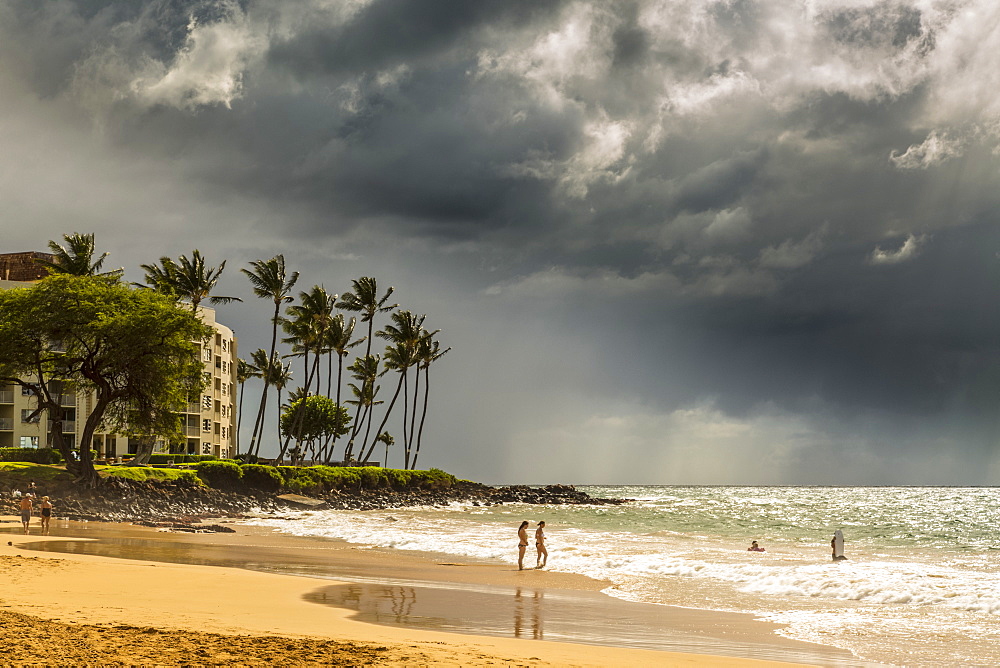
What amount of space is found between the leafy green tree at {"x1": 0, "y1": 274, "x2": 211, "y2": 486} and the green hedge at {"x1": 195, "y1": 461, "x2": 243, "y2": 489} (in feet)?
33.2

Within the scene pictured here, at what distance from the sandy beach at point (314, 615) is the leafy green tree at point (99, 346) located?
78.8 feet

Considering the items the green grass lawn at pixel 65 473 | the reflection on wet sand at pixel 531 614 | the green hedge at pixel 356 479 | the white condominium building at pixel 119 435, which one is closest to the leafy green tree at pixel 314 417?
the white condominium building at pixel 119 435

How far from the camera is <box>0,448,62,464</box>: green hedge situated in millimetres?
55625

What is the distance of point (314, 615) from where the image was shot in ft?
43.6

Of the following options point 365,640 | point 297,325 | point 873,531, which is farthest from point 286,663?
point 297,325

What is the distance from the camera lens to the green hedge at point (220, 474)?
59037 millimetres

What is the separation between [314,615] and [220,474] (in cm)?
4962

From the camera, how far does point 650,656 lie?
36.5 feet

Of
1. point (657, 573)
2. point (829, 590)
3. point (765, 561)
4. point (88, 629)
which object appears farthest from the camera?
point (765, 561)

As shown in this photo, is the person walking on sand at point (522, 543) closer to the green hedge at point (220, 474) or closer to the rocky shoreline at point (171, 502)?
the rocky shoreline at point (171, 502)

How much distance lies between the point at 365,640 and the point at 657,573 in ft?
49.3

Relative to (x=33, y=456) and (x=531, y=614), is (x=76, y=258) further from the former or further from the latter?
(x=531, y=614)

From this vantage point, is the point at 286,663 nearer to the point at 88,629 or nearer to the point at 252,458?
the point at 88,629

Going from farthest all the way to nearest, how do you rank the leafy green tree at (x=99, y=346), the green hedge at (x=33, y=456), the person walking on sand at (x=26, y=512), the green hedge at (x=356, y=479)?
the green hedge at (x=356, y=479), the green hedge at (x=33, y=456), the leafy green tree at (x=99, y=346), the person walking on sand at (x=26, y=512)
